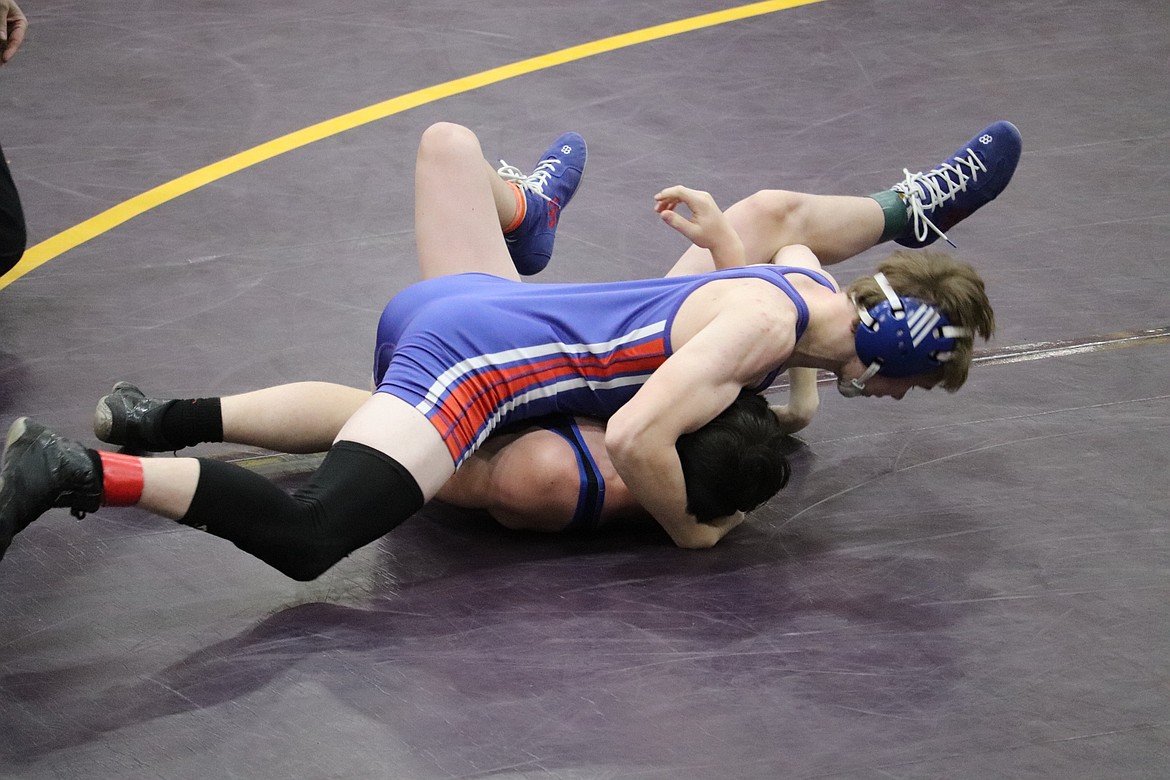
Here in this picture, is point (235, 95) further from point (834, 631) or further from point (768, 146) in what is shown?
point (834, 631)

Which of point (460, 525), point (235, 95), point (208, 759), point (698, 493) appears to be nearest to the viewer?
point (208, 759)

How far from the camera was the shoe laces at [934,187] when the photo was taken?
4137mm

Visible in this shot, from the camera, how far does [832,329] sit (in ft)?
10.7

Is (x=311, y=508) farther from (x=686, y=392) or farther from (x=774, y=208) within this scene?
(x=774, y=208)

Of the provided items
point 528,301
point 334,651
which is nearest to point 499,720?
point 334,651

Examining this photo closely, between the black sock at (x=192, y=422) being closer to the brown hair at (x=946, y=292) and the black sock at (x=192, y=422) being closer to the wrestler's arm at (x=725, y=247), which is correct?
the wrestler's arm at (x=725, y=247)

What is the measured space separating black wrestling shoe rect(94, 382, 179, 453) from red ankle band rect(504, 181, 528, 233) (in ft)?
3.62

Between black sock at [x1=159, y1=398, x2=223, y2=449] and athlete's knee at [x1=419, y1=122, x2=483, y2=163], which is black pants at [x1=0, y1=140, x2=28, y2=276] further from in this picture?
Answer: athlete's knee at [x1=419, y1=122, x2=483, y2=163]

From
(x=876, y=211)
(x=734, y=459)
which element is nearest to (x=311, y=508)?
(x=734, y=459)

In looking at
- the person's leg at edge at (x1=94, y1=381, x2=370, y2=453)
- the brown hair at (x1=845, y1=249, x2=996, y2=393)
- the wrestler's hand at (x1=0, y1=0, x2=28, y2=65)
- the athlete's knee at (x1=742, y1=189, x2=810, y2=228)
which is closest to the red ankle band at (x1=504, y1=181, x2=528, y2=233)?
the athlete's knee at (x1=742, y1=189, x2=810, y2=228)

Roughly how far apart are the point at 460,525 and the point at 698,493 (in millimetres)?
639

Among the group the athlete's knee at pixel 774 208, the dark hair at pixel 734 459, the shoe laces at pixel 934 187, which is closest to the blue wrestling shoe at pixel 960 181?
the shoe laces at pixel 934 187

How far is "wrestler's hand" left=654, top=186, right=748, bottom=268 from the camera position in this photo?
3600 mm

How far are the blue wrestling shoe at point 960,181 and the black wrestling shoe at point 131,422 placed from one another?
2.21 meters
